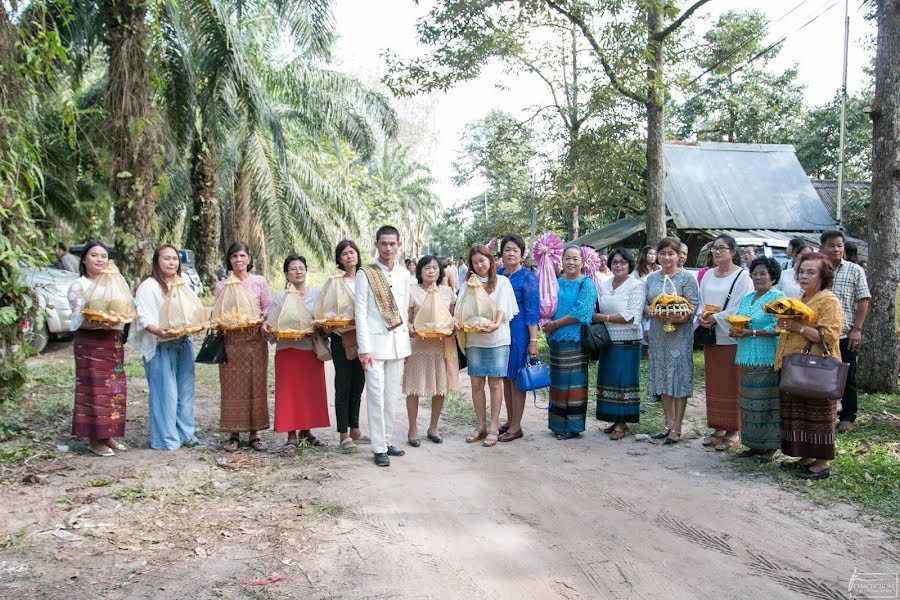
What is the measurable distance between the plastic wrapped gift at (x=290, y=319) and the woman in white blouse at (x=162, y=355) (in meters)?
0.74

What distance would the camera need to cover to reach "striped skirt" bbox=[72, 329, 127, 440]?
5.36 metres

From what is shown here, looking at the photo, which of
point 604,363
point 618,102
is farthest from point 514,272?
point 618,102

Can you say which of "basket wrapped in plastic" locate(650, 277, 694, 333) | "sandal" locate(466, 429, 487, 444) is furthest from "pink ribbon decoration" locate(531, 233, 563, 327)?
"sandal" locate(466, 429, 487, 444)

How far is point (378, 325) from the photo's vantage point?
18.2ft

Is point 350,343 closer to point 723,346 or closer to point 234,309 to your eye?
point 234,309

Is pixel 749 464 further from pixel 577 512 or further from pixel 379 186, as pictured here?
pixel 379 186

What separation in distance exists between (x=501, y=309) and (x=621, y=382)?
52.6 inches

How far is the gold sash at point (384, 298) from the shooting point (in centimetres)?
552

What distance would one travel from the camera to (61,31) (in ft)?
33.2

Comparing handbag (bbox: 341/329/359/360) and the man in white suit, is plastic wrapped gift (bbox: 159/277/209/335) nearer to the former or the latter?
handbag (bbox: 341/329/359/360)

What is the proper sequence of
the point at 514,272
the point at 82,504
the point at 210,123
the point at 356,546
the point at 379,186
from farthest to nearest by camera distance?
1. the point at 379,186
2. the point at 210,123
3. the point at 514,272
4. the point at 82,504
5. the point at 356,546

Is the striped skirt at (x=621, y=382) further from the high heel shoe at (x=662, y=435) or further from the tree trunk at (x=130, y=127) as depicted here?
the tree trunk at (x=130, y=127)

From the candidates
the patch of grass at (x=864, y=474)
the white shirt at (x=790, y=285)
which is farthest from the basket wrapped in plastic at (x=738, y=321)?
the white shirt at (x=790, y=285)

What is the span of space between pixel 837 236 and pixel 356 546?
17.0ft
